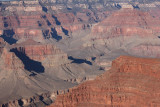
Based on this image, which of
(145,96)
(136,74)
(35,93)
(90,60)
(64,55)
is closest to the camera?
(145,96)

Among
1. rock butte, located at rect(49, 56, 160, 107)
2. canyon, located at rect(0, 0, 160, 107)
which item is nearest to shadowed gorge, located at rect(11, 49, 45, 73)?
canyon, located at rect(0, 0, 160, 107)

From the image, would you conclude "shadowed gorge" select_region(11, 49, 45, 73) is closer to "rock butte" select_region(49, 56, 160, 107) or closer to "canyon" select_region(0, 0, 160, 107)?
"canyon" select_region(0, 0, 160, 107)

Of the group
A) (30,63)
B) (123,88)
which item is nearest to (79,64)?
(30,63)

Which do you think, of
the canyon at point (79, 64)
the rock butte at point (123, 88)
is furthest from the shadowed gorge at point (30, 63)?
the rock butte at point (123, 88)

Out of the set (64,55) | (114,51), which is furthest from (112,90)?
(114,51)

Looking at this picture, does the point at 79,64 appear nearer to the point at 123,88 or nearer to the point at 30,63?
the point at 30,63

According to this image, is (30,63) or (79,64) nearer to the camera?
(30,63)

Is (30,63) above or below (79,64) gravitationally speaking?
above

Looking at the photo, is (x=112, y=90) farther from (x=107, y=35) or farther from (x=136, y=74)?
(x=107, y=35)
